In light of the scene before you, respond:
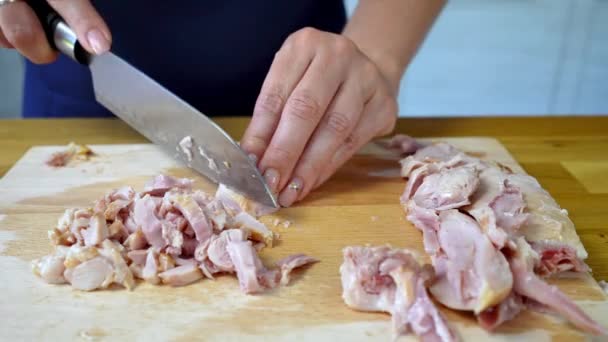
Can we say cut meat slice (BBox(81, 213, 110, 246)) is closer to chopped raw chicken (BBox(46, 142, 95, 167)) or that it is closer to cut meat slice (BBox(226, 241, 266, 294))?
cut meat slice (BBox(226, 241, 266, 294))

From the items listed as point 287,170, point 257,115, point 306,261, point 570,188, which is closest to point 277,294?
point 306,261

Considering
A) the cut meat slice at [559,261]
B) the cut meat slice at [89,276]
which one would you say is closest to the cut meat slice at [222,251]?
the cut meat slice at [89,276]

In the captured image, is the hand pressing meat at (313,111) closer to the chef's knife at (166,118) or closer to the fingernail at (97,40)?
the chef's knife at (166,118)

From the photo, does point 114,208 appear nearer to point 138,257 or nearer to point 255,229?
point 138,257

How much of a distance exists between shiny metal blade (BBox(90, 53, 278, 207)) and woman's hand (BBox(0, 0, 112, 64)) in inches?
5.3

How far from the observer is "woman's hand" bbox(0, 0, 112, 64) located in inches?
59.5

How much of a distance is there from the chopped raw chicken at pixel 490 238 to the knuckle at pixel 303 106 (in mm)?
361

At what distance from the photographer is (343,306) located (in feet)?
3.85

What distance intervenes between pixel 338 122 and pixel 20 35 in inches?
39.1

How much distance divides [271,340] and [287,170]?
58 centimetres

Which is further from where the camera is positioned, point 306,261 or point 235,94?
point 235,94

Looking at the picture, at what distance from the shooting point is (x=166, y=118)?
167 centimetres

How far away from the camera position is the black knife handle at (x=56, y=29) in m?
1.60

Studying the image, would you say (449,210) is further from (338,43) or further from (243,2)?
(243,2)
